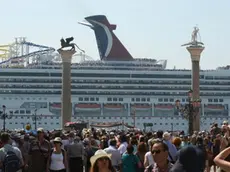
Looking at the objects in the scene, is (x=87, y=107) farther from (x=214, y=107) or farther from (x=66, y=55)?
(x=66, y=55)

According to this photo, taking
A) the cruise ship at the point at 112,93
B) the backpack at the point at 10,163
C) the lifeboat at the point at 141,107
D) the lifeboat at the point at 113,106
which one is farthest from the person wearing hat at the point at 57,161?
the lifeboat at the point at 141,107

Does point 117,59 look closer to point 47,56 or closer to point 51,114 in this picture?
point 47,56

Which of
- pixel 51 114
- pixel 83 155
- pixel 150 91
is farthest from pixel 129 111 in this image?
pixel 83 155

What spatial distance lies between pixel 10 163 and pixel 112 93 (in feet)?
221

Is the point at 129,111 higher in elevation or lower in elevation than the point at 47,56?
lower

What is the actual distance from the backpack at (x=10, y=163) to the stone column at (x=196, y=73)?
32467mm

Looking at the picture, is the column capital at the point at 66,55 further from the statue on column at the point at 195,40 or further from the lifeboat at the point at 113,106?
the lifeboat at the point at 113,106

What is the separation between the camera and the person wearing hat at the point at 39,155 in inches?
493

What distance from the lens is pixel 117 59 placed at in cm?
8506

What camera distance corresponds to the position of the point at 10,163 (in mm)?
9375

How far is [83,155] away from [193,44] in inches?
1295

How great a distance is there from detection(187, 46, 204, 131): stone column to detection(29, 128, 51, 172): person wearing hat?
96.3ft

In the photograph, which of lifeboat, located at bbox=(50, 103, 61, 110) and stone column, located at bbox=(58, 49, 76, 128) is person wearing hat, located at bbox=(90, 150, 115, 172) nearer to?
stone column, located at bbox=(58, 49, 76, 128)

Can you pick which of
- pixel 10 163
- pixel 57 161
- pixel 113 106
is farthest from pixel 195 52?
pixel 10 163
